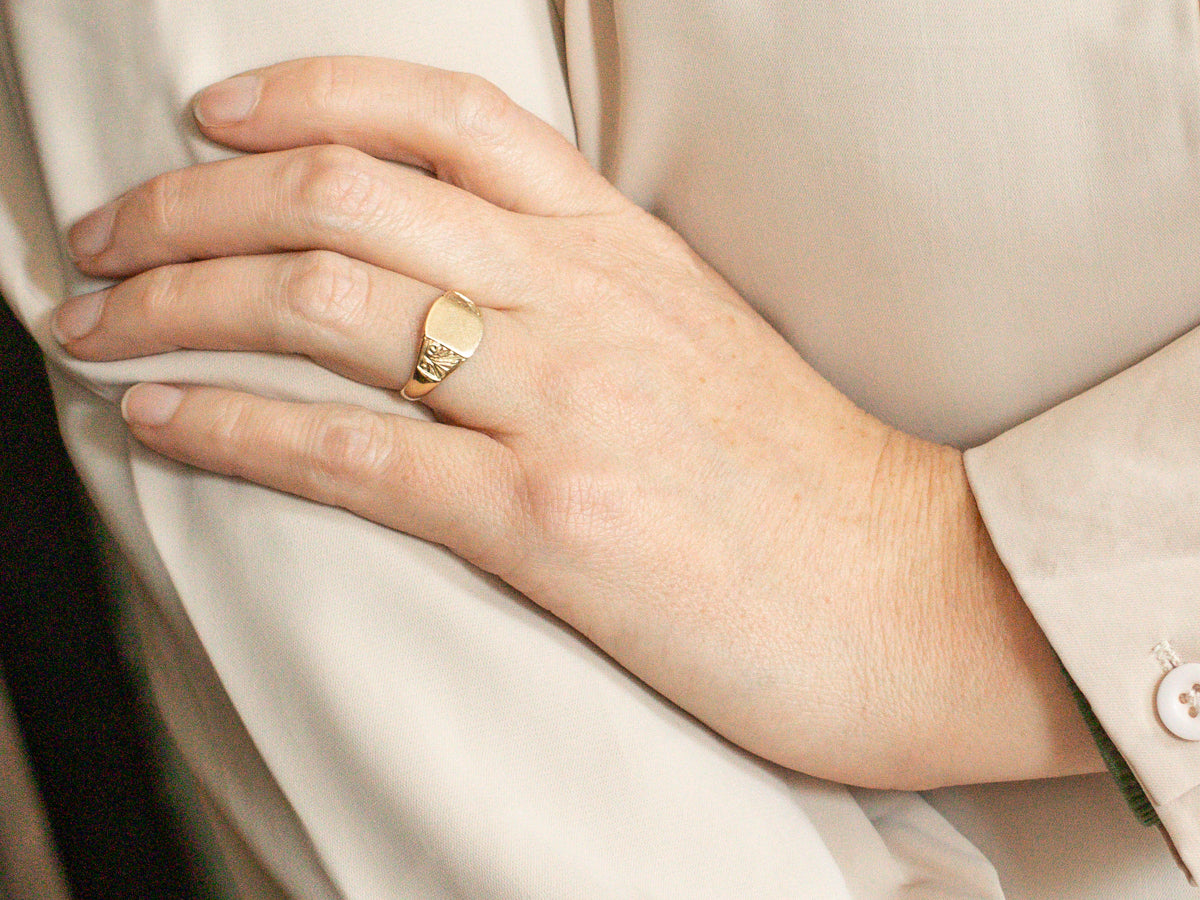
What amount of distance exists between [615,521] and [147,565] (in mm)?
309

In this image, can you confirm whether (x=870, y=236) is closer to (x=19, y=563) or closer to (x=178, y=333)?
(x=178, y=333)

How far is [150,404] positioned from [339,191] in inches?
7.1

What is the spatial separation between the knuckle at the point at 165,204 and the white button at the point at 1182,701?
0.64 m

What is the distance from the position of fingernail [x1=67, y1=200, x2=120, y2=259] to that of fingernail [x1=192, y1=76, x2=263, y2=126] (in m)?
0.09

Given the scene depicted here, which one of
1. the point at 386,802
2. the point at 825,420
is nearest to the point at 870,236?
the point at 825,420

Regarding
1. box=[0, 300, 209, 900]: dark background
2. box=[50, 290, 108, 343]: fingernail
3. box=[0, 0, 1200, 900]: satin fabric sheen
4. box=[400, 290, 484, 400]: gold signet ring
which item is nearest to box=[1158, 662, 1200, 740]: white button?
box=[0, 0, 1200, 900]: satin fabric sheen

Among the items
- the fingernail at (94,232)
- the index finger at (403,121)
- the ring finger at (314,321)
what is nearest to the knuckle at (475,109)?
the index finger at (403,121)

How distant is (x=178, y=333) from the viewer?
1.92ft

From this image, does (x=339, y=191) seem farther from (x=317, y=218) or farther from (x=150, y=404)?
(x=150, y=404)

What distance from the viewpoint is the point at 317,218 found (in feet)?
1.85

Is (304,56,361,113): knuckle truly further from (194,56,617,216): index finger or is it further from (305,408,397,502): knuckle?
(305,408,397,502): knuckle

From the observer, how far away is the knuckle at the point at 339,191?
56 centimetres

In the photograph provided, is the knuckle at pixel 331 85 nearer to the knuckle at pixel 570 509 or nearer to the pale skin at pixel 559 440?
the pale skin at pixel 559 440

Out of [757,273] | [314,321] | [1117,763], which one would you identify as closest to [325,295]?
[314,321]
